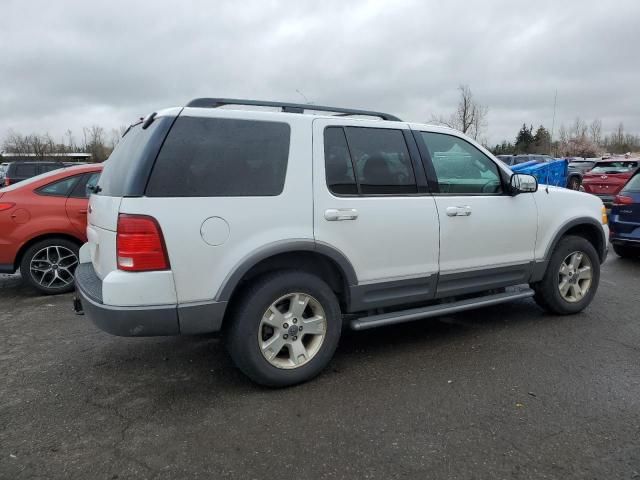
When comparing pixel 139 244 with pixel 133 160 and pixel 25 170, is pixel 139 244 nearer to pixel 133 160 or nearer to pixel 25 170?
pixel 133 160

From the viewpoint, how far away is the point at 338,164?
365 centimetres

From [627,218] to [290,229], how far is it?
6.73 metres

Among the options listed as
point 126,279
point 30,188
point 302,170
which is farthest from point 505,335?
point 30,188

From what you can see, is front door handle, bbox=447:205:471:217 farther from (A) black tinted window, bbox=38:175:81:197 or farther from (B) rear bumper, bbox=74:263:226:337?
(A) black tinted window, bbox=38:175:81:197

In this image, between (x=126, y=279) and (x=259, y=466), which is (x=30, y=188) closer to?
(x=126, y=279)

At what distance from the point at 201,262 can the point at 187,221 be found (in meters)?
0.27

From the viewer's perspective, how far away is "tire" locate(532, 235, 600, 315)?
4891 mm

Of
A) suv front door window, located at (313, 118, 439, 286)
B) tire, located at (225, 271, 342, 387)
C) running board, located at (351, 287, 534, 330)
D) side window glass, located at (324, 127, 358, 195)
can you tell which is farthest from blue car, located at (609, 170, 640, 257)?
tire, located at (225, 271, 342, 387)

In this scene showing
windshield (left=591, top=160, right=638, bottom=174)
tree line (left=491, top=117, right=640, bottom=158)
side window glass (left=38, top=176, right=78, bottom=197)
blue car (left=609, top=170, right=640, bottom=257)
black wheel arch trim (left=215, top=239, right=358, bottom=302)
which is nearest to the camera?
black wheel arch trim (left=215, top=239, right=358, bottom=302)

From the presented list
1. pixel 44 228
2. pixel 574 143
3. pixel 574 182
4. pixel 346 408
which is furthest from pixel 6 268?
pixel 574 143

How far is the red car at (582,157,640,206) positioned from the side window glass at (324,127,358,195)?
1387 cm

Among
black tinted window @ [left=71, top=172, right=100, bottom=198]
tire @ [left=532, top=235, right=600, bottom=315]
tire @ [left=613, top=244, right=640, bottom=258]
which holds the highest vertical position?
black tinted window @ [left=71, top=172, right=100, bottom=198]

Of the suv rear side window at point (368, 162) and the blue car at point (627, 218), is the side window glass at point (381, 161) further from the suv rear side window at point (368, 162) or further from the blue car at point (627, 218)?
the blue car at point (627, 218)

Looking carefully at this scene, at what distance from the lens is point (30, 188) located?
614 centimetres
